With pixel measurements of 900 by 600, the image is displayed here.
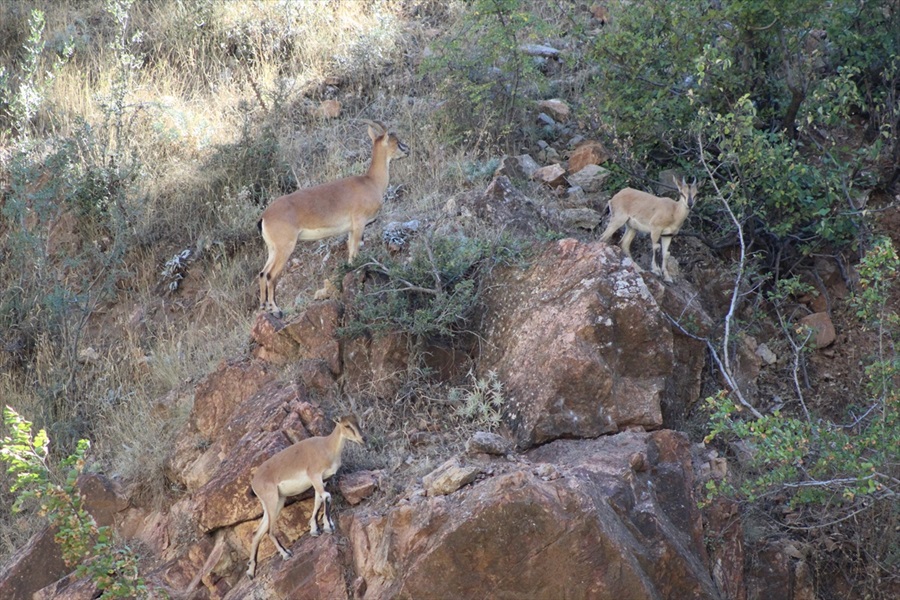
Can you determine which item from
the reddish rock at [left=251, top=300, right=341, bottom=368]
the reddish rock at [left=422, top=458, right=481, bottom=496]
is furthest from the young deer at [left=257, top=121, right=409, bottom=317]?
the reddish rock at [left=422, top=458, right=481, bottom=496]

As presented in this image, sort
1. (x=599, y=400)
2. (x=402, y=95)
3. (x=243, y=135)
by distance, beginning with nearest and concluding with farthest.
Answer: (x=599, y=400) < (x=243, y=135) < (x=402, y=95)

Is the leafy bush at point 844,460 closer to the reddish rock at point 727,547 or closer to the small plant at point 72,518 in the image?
the reddish rock at point 727,547

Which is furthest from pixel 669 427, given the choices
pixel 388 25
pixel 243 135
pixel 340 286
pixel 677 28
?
pixel 388 25

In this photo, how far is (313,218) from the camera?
10.4m

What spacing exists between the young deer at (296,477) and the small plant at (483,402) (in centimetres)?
126

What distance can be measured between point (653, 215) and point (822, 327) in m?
2.34

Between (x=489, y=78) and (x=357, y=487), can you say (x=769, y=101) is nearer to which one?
(x=489, y=78)

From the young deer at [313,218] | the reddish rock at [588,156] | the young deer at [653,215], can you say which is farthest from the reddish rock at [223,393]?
the reddish rock at [588,156]

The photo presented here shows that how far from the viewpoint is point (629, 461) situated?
330 inches

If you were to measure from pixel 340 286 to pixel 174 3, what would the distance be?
33.7ft

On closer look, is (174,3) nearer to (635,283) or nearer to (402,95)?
(402,95)

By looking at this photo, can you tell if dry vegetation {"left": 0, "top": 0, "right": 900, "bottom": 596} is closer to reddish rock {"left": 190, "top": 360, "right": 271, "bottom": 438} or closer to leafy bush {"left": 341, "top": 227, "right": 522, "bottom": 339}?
reddish rock {"left": 190, "top": 360, "right": 271, "bottom": 438}

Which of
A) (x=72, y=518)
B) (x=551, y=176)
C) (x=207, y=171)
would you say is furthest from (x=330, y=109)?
(x=72, y=518)

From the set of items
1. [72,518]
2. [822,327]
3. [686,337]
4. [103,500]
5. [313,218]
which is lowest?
[822,327]
